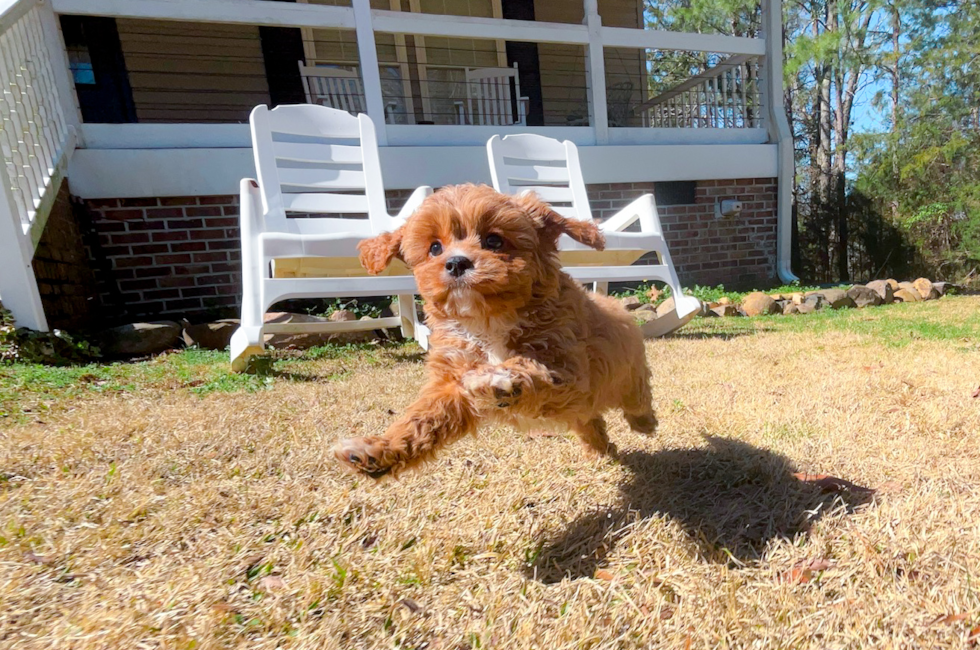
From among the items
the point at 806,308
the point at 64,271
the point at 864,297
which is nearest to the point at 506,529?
the point at 64,271

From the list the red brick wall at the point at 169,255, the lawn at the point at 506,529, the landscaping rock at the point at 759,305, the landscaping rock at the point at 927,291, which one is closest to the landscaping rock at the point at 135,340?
the red brick wall at the point at 169,255

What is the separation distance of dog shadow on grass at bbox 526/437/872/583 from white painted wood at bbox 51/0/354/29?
22.4 ft

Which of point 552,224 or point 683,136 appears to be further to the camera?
point 683,136

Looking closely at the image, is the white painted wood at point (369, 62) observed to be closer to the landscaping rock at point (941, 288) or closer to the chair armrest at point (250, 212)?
the chair armrest at point (250, 212)

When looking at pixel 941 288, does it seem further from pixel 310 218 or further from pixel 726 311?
pixel 310 218

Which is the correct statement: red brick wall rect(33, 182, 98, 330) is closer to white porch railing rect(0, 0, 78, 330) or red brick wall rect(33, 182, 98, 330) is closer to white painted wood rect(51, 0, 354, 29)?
white porch railing rect(0, 0, 78, 330)

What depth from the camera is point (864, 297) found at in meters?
8.27

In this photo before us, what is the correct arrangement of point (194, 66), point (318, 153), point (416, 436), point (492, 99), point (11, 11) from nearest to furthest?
point (416, 436)
point (11, 11)
point (318, 153)
point (194, 66)
point (492, 99)

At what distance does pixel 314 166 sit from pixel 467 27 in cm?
333

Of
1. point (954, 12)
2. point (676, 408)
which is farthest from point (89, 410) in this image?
point (954, 12)

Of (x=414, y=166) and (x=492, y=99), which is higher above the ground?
(x=492, y=99)

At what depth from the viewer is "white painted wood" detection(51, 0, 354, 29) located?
6.55 m

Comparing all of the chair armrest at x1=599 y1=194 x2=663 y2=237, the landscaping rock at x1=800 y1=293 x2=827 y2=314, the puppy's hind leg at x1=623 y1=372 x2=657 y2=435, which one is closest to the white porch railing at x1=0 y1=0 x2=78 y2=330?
the puppy's hind leg at x1=623 y1=372 x2=657 y2=435

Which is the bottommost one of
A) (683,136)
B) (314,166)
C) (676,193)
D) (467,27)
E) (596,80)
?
(676,193)
